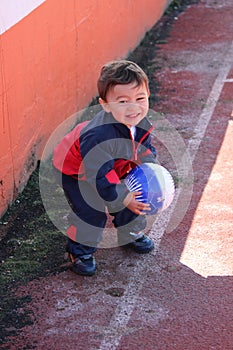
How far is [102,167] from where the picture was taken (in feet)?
15.5

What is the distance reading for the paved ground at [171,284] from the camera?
4465 millimetres

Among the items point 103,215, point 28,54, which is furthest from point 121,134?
point 28,54

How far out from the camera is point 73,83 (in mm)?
7629

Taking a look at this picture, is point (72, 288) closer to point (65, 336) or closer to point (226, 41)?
point (65, 336)

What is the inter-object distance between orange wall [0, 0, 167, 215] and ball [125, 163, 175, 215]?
134 centimetres

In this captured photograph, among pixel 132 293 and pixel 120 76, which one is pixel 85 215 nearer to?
pixel 132 293

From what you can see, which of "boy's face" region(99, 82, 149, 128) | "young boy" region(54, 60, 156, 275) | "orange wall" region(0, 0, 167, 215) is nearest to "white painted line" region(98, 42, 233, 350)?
"young boy" region(54, 60, 156, 275)

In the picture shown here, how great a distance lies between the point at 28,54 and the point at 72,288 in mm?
2199

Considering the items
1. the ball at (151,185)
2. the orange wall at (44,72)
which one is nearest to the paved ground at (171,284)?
the ball at (151,185)

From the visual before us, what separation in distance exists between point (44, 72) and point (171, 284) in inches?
101

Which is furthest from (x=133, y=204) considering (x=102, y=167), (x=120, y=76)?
(x=120, y=76)

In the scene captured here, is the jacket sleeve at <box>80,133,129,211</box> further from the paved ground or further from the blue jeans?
the paved ground

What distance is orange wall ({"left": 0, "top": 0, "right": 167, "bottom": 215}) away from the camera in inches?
232

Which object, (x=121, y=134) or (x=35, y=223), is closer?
(x=121, y=134)
